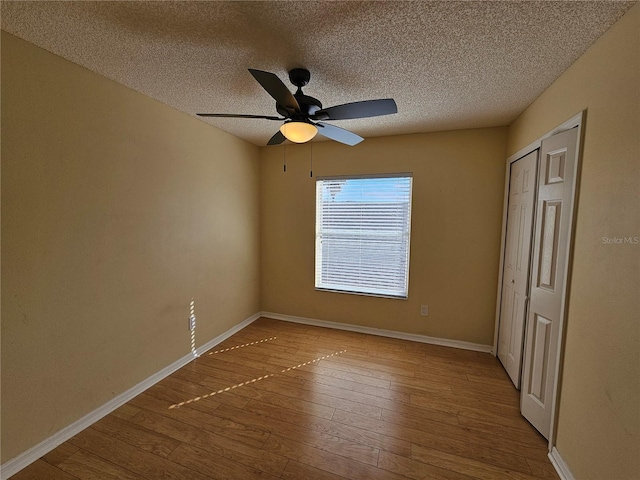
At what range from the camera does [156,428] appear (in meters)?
1.89

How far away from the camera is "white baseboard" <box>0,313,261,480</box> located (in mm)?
1555

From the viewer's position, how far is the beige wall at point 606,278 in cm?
117

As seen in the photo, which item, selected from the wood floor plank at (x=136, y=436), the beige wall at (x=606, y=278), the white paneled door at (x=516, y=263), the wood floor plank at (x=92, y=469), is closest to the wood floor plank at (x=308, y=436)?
the wood floor plank at (x=136, y=436)

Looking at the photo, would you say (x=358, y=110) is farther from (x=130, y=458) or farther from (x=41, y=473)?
(x=41, y=473)

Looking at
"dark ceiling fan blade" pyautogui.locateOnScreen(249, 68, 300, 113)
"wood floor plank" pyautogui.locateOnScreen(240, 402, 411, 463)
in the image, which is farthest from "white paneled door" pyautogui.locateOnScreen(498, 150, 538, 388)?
"dark ceiling fan blade" pyautogui.locateOnScreen(249, 68, 300, 113)

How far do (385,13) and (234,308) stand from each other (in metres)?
3.25

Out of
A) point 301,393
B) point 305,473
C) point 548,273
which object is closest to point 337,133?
point 548,273

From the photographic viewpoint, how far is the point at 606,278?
1.33 m

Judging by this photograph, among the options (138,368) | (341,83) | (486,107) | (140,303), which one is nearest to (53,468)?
(138,368)

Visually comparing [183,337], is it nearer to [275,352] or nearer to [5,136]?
[275,352]

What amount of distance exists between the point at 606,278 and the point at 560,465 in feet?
3.82

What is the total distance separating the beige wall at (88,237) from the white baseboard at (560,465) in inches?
118

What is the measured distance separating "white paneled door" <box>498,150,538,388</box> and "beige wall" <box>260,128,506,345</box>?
0.22 metres

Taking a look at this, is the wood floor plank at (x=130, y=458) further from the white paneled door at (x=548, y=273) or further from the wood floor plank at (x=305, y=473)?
the white paneled door at (x=548, y=273)
